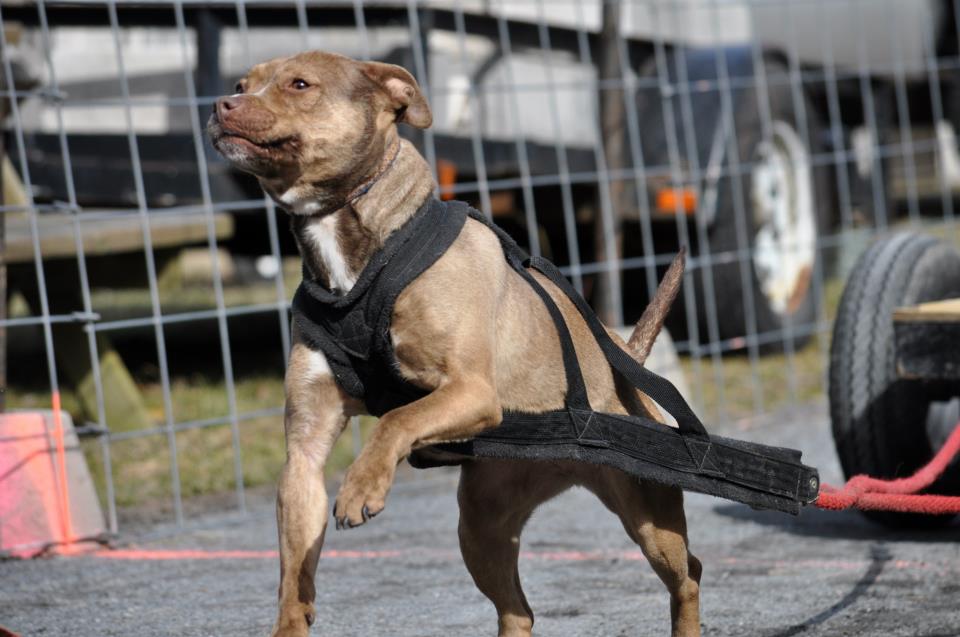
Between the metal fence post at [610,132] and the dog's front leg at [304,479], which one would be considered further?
the metal fence post at [610,132]

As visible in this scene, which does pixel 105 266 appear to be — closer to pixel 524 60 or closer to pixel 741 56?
pixel 524 60

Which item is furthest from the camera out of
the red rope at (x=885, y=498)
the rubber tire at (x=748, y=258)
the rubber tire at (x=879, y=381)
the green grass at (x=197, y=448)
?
the rubber tire at (x=748, y=258)

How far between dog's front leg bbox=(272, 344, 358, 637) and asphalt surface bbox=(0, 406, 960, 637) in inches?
32.8

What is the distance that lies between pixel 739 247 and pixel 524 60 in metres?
1.46

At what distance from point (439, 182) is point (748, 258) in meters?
1.85

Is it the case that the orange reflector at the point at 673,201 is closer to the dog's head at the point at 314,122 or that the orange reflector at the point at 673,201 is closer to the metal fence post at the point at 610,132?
the metal fence post at the point at 610,132

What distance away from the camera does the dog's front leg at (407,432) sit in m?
2.54

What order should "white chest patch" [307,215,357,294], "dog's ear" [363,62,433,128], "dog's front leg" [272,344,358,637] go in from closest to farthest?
1. "dog's front leg" [272,344,358,637]
2. "white chest patch" [307,215,357,294]
3. "dog's ear" [363,62,433,128]

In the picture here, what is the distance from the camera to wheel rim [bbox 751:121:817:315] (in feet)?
24.9

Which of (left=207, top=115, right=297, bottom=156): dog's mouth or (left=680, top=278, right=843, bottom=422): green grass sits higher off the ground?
(left=207, top=115, right=297, bottom=156): dog's mouth

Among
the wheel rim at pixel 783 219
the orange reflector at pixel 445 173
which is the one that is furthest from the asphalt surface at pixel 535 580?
the wheel rim at pixel 783 219

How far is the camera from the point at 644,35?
7828 mm

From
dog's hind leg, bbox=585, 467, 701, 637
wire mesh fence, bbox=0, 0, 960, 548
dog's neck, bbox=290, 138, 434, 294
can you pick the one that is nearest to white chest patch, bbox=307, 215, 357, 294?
dog's neck, bbox=290, 138, 434, 294

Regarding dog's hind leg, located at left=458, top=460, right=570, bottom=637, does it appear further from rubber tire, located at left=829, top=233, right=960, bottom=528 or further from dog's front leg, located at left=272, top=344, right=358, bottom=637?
rubber tire, located at left=829, top=233, right=960, bottom=528
